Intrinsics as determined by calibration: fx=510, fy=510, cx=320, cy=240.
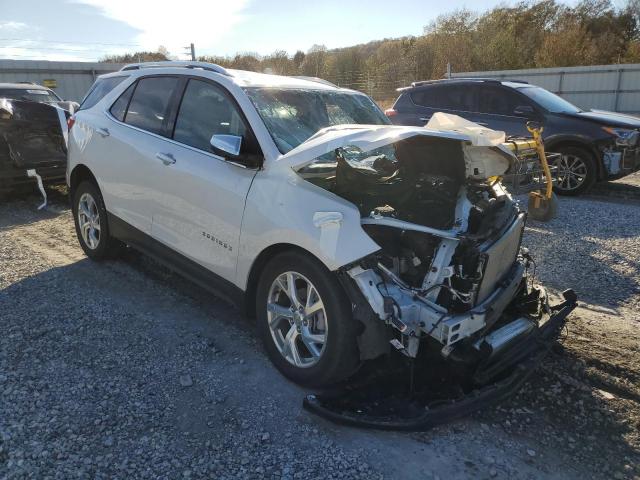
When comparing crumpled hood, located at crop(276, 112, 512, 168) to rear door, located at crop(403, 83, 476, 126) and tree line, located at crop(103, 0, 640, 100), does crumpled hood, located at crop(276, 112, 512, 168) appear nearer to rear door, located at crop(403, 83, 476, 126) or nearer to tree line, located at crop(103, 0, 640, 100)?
rear door, located at crop(403, 83, 476, 126)

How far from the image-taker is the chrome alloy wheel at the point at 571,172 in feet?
28.3

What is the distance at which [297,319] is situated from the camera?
10.3ft

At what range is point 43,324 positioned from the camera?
400 centimetres

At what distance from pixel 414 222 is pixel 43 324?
9.80 feet

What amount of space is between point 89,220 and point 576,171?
25.0ft

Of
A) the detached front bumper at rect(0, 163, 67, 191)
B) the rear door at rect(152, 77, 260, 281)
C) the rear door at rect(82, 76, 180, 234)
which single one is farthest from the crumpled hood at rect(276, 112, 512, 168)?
the detached front bumper at rect(0, 163, 67, 191)

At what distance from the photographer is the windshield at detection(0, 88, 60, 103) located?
31.5ft

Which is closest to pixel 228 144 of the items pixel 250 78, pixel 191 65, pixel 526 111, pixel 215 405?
pixel 250 78

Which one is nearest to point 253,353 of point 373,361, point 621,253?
point 373,361

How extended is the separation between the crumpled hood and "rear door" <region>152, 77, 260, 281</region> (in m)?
0.42

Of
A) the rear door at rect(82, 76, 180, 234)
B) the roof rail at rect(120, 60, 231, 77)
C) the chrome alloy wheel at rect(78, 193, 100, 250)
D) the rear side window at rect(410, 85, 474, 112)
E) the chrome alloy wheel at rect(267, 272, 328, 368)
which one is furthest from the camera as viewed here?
the rear side window at rect(410, 85, 474, 112)

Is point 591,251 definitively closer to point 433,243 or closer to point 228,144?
point 433,243

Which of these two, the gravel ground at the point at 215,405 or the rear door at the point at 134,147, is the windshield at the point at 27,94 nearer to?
the rear door at the point at 134,147

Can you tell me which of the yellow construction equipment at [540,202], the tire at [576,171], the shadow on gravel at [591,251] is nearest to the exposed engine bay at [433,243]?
the shadow on gravel at [591,251]
